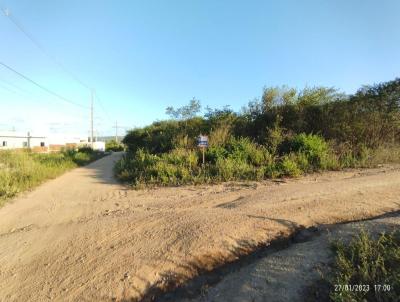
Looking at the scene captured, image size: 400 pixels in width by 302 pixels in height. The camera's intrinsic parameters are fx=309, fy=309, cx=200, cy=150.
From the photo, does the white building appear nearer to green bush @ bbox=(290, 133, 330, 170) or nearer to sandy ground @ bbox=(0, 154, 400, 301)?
green bush @ bbox=(290, 133, 330, 170)

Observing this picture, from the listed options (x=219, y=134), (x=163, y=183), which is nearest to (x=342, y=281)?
(x=163, y=183)

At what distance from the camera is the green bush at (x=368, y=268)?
2.95 meters

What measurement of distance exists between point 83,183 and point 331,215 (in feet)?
29.6

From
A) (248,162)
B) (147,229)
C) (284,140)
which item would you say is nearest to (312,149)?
(284,140)

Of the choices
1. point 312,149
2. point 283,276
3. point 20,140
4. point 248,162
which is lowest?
point 283,276

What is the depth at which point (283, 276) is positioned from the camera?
3584 mm

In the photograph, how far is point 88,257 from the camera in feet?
14.8

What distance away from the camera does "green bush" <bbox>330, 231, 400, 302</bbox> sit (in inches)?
116

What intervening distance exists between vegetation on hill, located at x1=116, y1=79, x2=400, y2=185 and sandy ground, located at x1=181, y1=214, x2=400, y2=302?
574cm

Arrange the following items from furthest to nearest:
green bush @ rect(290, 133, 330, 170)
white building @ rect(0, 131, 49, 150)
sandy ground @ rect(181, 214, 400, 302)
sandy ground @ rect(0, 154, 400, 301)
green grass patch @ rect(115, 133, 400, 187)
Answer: white building @ rect(0, 131, 49, 150) < green bush @ rect(290, 133, 330, 170) < green grass patch @ rect(115, 133, 400, 187) < sandy ground @ rect(0, 154, 400, 301) < sandy ground @ rect(181, 214, 400, 302)

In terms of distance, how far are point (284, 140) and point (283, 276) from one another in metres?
10.5

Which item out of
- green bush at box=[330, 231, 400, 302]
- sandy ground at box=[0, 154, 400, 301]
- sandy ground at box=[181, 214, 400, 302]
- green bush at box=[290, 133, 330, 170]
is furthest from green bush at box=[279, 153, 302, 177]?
green bush at box=[330, 231, 400, 302]

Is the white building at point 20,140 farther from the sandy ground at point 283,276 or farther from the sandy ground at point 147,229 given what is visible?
the sandy ground at point 283,276

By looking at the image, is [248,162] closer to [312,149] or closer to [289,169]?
[289,169]
